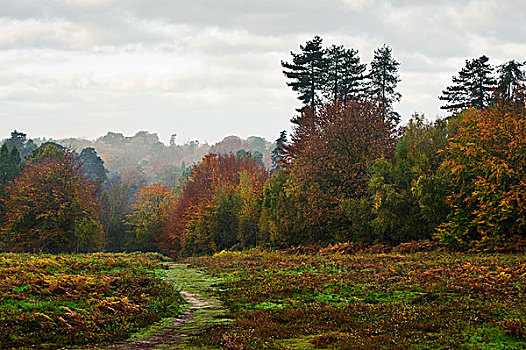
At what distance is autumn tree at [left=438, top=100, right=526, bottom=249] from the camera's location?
89.4 ft

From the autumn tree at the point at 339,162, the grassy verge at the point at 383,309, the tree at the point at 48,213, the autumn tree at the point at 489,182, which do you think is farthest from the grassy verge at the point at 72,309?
the tree at the point at 48,213

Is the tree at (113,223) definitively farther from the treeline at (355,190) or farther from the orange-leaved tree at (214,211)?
the treeline at (355,190)

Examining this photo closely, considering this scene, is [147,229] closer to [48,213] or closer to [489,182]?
[48,213]

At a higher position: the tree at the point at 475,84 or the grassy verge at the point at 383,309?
the tree at the point at 475,84

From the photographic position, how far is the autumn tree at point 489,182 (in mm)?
27250

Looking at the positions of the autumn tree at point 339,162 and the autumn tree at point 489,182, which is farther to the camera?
the autumn tree at point 339,162

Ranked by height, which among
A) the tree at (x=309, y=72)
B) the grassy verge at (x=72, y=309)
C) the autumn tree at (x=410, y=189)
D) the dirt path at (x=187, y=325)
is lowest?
the dirt path at (x=187, y=325)

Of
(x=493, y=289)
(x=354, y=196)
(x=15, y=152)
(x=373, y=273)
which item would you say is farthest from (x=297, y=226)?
(x=15, y=152)

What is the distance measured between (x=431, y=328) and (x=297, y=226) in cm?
3277

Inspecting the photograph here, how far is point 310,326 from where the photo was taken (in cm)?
1081

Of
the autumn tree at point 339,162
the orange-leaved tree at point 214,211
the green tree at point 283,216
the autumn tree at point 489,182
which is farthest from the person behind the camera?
the orange-leaved tree at point 214,211

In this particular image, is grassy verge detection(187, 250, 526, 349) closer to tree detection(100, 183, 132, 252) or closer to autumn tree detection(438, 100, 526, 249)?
autumn tree detection(438, 100, 526, 249)

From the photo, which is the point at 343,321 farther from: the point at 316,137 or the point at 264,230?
the point at 264,230

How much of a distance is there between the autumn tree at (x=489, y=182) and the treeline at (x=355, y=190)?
0.08 meters
